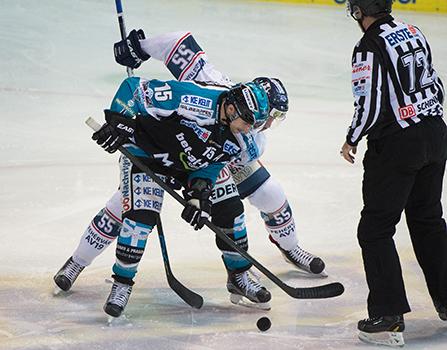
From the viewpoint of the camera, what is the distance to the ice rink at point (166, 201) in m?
3.43

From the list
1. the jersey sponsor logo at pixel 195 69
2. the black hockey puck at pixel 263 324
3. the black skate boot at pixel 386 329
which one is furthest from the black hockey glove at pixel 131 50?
the black skate boot at pixel 386 329

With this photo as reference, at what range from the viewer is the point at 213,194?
3.57m

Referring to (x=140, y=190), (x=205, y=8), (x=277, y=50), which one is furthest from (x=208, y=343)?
(x=205, y=8)

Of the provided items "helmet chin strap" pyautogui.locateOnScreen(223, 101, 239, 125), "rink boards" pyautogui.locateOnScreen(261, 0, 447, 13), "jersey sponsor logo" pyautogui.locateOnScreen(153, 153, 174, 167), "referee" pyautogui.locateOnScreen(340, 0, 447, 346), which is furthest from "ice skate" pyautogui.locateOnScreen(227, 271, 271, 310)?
"rink boards" pyautogui.locateOnScreen(261, 0, 447, 13)

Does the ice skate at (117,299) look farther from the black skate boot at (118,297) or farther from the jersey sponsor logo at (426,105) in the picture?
the jersey sponsor logo at (426,105)

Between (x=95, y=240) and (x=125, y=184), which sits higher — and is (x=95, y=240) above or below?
below

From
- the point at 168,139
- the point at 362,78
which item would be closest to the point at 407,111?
the point at 362,78

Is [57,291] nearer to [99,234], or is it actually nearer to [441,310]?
[99,234]

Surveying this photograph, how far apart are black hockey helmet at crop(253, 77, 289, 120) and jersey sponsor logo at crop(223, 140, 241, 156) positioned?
0.16 meters

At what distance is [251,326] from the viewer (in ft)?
11.5

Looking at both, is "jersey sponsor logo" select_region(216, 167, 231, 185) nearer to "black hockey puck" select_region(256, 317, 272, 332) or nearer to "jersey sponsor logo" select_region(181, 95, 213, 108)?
"jersey sponsor logo" select_region(181, 95, 213, 108)

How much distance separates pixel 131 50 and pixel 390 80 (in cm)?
116

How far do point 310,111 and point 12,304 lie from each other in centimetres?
330

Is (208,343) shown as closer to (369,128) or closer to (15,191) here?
(369,128)
